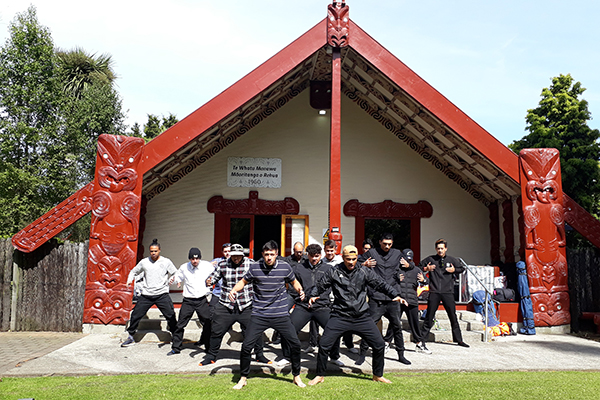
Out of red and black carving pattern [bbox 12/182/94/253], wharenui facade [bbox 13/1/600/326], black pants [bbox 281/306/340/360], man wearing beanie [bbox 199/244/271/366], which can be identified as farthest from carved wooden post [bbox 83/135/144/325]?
black pants [bbox 281/306/340/360]

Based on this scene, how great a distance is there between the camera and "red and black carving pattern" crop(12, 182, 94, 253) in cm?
903

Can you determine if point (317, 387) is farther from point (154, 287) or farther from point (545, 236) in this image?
point (545, 236)

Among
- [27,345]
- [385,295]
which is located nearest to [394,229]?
[385,295]

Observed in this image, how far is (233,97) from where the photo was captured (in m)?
9.36

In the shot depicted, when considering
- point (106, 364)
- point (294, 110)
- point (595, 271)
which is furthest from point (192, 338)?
point (595, 271)

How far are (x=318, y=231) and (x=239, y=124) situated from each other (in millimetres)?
3519

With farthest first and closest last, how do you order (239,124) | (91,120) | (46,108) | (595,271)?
(91,120)
(46,108)
(239,124)
(595,271)

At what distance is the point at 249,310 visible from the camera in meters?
6.15

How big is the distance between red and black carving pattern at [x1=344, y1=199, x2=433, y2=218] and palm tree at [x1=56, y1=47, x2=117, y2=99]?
18629mm

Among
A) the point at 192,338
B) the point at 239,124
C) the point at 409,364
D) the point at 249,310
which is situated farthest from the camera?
the point at 239,124

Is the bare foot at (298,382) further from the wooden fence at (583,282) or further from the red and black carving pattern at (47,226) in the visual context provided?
the wooden fence at (583,282)

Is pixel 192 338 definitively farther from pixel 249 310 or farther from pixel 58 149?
Result: pixel 58 149

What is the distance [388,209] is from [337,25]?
17.0ft

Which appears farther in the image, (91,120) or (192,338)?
(91,120)
